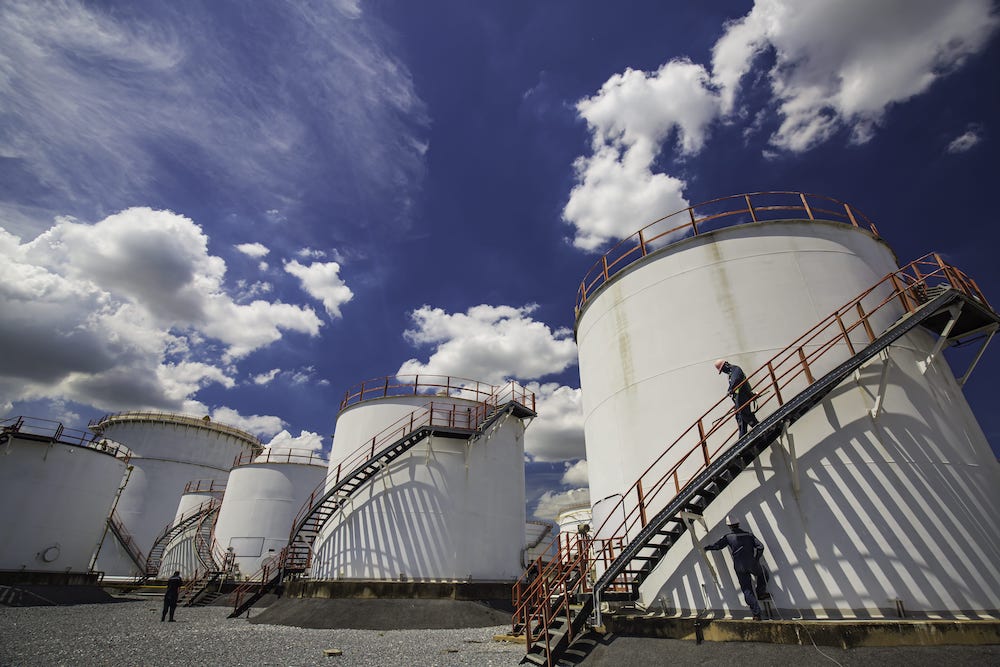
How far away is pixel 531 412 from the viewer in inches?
709

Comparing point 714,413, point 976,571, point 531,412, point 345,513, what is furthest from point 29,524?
point 976,571

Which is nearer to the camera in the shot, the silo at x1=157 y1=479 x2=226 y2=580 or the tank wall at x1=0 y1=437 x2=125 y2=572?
the tank wall at x1=0 y1=437 x2=125 y2=572

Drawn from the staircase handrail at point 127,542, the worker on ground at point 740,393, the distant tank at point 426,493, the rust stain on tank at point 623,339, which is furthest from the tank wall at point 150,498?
the worker on ground at point 740,393

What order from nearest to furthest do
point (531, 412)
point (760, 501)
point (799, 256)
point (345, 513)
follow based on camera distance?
point (760, 501) → point (799, 256) → point (345, 513) → point (531, 412)

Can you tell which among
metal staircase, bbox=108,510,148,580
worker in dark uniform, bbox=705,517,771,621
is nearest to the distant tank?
worker in dark uniform, bbox=705,517,771,621

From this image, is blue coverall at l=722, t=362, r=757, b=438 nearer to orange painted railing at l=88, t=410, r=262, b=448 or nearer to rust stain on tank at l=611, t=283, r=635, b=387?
rust stain on tank at l=611, t=283, r=635, b=387

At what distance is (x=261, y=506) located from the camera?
23984mm

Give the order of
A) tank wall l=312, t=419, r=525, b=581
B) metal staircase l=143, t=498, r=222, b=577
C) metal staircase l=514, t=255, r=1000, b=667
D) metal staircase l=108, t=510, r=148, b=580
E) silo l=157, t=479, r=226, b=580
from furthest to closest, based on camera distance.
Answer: metal staircase l=108, t=510, r=148, b=580
metal staircase l=143, t=498, r=222, b=577
silo l=157, t=479, r=226, b=580
tank wall l=312, t=419, r=525, b=581
metal staircase l=514, t=255, r=1000, b=667

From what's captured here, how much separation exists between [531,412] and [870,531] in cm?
1191

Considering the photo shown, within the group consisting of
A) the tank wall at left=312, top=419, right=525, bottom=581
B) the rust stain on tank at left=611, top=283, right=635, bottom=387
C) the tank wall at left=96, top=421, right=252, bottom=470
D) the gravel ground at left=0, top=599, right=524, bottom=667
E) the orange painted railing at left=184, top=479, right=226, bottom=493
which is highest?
the tank wall at left=96, top=421, right=252, bottom=470

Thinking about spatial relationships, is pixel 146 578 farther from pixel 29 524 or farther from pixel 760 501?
pixel 760 501

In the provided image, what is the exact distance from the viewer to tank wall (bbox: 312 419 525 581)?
1509 centimetres

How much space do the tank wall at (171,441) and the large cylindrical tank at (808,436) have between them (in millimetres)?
34771

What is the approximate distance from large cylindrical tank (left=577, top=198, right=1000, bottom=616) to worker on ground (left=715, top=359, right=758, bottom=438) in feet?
1.67
